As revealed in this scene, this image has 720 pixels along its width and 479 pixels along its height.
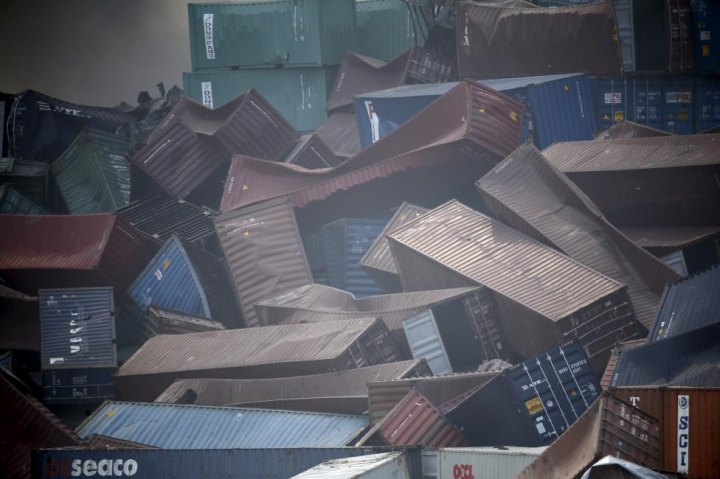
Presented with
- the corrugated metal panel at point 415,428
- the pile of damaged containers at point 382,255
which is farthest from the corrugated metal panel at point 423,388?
the corrugated metal panel at point 415,428

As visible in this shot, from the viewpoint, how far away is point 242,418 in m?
21.6

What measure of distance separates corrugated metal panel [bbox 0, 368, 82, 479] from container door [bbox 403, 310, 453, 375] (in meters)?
8.48

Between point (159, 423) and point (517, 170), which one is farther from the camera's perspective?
point (517, 170)

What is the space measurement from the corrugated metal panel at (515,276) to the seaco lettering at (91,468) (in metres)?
9.70

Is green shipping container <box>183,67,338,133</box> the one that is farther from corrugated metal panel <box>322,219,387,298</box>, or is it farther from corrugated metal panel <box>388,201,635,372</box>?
corrugated metal panel <box>388,201,635,372</box>

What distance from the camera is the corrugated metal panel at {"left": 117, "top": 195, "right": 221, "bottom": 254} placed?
31188 millimetres

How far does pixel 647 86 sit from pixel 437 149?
419 inches

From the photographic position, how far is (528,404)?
774 inches

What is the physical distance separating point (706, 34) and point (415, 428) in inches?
830

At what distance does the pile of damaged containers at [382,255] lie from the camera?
19.3m

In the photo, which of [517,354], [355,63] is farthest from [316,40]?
[517,354]

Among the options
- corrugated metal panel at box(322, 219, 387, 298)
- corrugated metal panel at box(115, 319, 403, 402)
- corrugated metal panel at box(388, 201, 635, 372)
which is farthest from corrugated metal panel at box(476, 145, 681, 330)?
corrugated metal panel at box(115, 319, 403, 402)

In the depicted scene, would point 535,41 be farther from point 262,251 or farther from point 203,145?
point 262,251

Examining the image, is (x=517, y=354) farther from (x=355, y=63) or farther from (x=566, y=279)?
(x=355, y=63)
